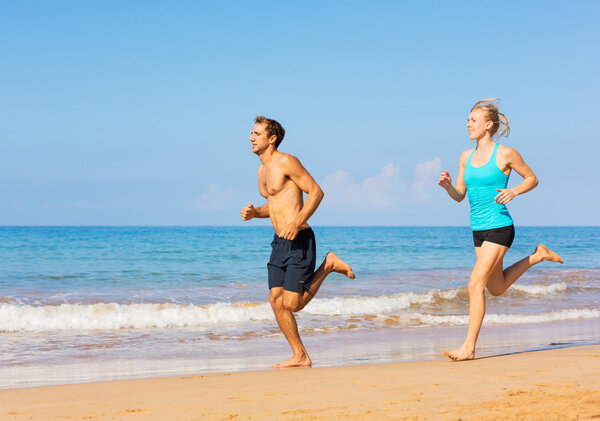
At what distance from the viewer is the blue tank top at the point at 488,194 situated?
522 centimetres

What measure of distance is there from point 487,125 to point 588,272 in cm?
1770

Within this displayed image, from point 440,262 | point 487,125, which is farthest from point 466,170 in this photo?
point 440,262

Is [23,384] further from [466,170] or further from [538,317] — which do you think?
[538,317]

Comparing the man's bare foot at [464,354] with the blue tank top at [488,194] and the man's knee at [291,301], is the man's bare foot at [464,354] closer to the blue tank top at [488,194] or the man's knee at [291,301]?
the blue tank top at [488,194]

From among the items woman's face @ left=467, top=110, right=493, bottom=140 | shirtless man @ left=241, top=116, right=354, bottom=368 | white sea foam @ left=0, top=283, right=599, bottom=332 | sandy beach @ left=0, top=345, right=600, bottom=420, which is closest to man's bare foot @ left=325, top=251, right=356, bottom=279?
shirtless man @ left=241, top=116, right=354, bottom=368

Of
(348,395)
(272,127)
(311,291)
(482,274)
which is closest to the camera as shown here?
(348,395)

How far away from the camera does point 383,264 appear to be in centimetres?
2380

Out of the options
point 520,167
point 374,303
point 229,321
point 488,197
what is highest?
point 520,167

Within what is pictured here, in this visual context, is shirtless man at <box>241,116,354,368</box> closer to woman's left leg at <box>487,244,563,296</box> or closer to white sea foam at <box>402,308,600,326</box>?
woman's left leg at <box>487,244,563,296</box>

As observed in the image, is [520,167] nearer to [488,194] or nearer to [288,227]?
[488,194]

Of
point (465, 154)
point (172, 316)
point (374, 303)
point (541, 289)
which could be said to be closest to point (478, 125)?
point (465, 154)

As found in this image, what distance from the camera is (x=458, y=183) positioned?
18.5 ft

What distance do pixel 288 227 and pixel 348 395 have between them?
1.53m

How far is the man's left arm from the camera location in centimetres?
511
